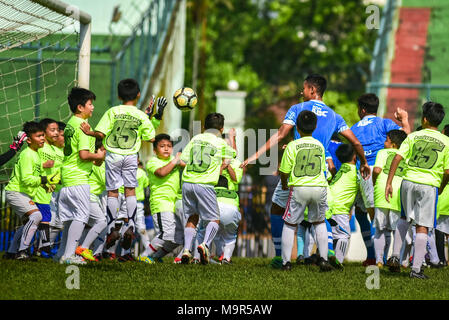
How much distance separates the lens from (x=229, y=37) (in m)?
43.1

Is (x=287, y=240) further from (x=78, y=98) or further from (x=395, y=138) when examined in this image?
(x=78, y=98)

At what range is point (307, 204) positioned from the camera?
9195 mm

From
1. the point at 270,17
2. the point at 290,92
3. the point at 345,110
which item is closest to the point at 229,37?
the point at 270,17

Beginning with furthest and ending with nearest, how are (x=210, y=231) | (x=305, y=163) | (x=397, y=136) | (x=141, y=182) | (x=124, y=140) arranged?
(x=141, y=182)
(x=397, y=136)
(x=210, y=231)
(x=124, y=140)
(x=305, y=163)

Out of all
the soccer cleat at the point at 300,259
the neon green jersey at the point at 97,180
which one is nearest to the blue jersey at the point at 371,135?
the soccer cleat at the point at 300,259

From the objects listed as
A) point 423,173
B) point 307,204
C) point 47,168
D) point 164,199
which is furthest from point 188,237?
point 423,173

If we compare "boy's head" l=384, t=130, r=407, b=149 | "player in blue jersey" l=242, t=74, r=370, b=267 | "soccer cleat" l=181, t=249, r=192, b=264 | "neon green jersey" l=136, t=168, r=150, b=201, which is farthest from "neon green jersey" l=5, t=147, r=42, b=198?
"boy's head" l=384, t=130, r=407, b=149

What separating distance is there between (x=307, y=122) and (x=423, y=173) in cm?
145

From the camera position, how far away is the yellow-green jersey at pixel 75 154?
31.3 ft

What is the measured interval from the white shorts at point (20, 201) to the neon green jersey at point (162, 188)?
5.47 ft

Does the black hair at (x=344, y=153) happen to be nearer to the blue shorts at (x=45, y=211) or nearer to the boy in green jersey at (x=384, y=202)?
the boy in green jersey at (x=384, y=202)

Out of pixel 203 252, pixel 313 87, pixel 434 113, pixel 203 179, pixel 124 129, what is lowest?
pixel 203 252

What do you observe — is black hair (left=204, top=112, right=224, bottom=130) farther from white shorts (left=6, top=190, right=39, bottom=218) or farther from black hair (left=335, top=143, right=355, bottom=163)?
white shorts (left=6, top=190, right=39, bottom=218)
